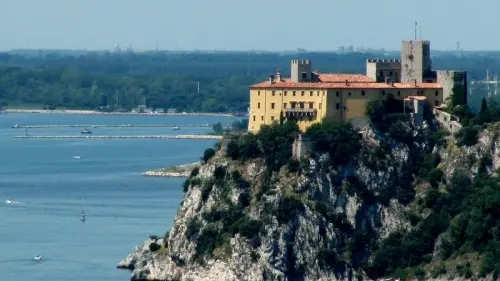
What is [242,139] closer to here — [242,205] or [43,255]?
[242,205]

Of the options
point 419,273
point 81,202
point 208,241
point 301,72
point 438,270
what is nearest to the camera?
point 438,270

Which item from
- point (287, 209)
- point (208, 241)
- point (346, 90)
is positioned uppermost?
point (346, 90)

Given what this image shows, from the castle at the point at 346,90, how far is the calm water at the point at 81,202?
7156mm

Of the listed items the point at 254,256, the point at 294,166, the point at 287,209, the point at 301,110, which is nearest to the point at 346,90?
the point at 301,110

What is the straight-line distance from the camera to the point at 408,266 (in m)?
68.2

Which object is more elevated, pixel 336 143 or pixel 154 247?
pixel 336 143

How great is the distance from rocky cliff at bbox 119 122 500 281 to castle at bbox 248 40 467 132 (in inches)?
51.2

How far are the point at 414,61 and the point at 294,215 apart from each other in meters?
8.10

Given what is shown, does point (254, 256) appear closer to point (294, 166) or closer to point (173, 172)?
point (294, 166)

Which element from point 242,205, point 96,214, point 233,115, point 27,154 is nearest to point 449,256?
point 242,205

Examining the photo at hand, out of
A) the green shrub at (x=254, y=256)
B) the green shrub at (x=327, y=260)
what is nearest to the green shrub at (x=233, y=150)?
the green shrub at (x=254, y=256)

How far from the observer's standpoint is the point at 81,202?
96.8 metres

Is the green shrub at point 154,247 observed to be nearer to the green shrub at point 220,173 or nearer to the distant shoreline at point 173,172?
the green shrub at point 220,173

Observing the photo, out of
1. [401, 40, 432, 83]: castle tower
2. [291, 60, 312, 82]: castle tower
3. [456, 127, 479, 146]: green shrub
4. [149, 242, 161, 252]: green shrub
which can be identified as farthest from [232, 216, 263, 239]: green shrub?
[401, 40, 432, 83]: castle tower
